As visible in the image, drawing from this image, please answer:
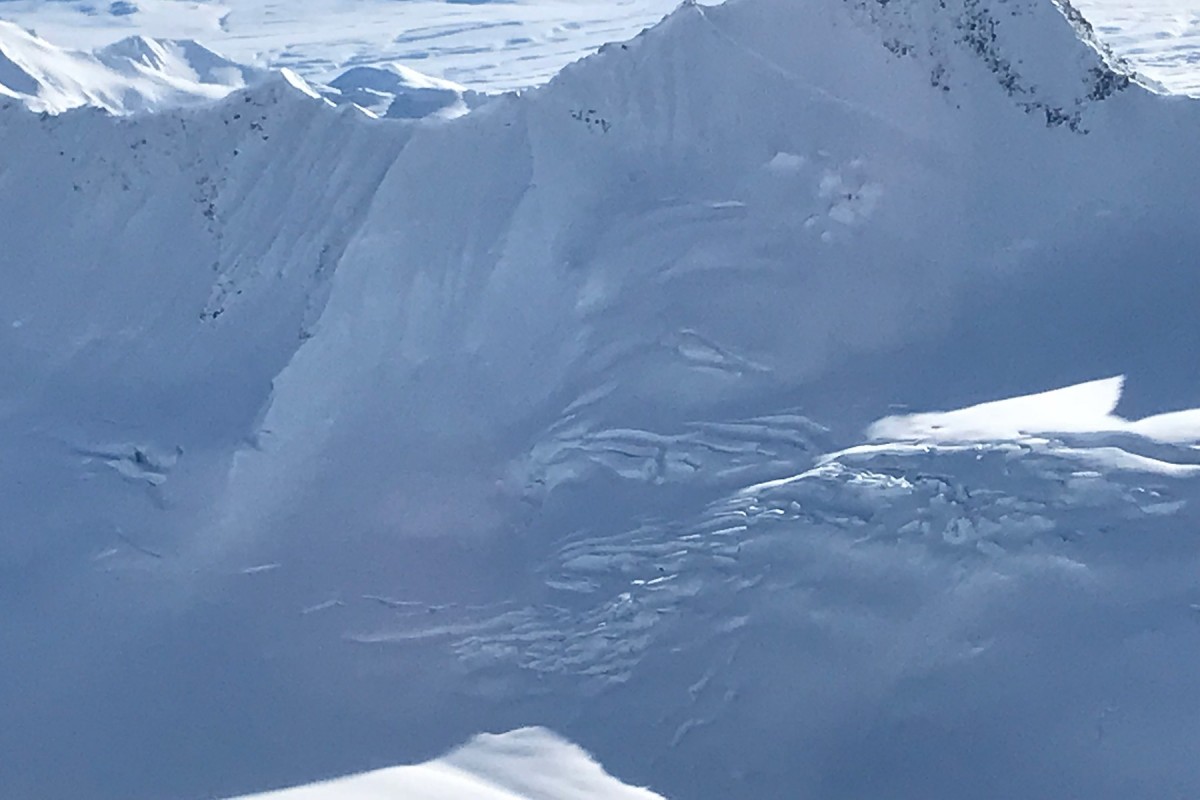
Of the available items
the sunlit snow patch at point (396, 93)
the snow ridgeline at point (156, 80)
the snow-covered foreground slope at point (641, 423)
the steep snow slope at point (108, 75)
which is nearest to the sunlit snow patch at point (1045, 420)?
the snow-covered foreground slope at point (641, 423)

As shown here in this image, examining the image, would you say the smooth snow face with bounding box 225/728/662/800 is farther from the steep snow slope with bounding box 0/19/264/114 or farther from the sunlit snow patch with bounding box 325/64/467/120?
the sunlit snow patch with bounding box 325/64/467/120

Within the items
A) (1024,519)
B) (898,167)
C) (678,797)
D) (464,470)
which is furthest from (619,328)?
(678,797)

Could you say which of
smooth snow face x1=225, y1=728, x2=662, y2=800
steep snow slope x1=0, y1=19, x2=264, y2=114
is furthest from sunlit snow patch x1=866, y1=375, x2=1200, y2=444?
steep snow slope x1=0, y1=19, x2=264, y2=114

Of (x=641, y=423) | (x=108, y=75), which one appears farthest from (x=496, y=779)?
(x=108, y=75)

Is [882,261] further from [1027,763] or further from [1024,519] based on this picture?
[1027,763]

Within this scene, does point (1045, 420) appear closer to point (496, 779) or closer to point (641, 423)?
point (641, 423)
